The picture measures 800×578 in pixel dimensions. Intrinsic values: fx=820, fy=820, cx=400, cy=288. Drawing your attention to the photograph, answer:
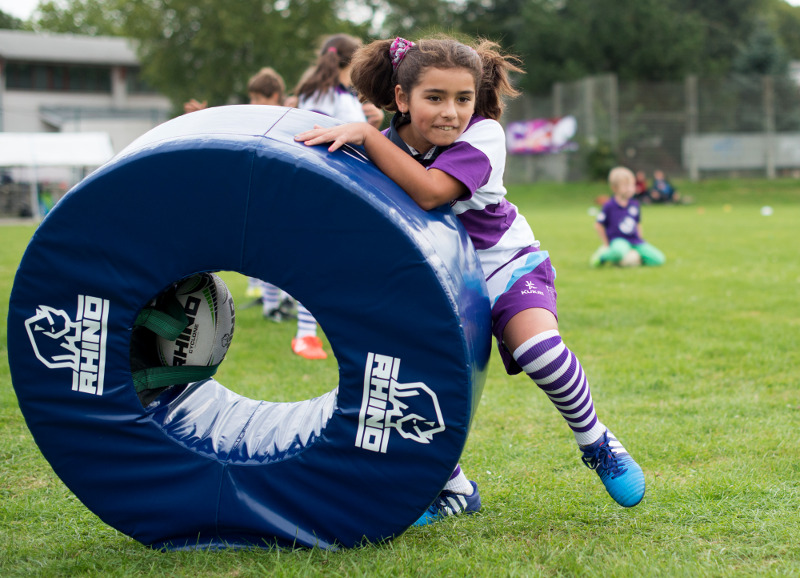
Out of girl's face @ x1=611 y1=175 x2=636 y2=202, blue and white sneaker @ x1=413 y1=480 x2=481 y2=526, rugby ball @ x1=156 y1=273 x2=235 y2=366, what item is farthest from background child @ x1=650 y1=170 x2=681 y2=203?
rugby ball @ x1=156 y1=273 x2=235 y2=366

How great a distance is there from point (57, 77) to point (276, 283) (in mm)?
52299

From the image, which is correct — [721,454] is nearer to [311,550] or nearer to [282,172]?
[311,550]

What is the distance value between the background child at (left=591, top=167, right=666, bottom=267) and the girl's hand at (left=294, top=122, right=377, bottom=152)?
8.29 meters

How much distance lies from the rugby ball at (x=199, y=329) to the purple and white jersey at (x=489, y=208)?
3.07ft

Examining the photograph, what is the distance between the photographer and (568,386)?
288 centimetres

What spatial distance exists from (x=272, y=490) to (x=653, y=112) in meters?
28.2

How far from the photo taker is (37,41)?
164ft

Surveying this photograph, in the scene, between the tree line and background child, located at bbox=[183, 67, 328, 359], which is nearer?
background child, located at bbox=[183, 67, 328, 359]

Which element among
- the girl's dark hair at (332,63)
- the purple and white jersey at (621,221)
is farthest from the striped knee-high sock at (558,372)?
the purple and white jersey at (621,221)

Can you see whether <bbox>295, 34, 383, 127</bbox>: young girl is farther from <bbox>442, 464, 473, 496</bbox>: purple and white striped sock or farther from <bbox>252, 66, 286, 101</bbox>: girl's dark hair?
<bbox>442, 464, 473, 496</bbox>: purple and white striped sock

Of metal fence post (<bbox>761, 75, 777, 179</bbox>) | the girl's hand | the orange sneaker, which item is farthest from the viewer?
metal fence post (<bbox>761, 75, 777, 179</bbox>)

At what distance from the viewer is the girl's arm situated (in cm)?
271

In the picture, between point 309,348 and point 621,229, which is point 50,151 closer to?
point 621,229

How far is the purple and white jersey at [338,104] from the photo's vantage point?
6.08 meters
